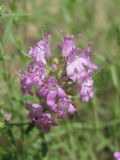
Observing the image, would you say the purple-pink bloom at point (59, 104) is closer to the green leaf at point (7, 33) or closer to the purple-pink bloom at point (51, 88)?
the purple-pink bloom at point (51, 88)

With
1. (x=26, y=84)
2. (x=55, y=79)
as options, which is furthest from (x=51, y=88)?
(x=26, y=84)

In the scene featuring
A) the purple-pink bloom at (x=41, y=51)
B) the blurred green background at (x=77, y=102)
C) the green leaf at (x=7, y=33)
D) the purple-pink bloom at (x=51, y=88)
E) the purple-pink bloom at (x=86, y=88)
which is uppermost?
the green leaf at (x=7, y=33)

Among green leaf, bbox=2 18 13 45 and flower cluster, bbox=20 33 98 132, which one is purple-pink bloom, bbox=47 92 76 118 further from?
green leaf, bbox=2 18 13 45

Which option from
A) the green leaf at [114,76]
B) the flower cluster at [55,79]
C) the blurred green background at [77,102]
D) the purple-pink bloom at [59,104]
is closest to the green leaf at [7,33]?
the blurred green background at [77,102]

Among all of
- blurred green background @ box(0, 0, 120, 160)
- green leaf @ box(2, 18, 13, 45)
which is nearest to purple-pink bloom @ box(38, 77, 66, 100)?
blurred green background @ box(0, 0, 120, 160)

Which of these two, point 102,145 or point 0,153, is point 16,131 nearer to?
point 0,153

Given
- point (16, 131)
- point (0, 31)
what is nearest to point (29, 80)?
point (16, 131)

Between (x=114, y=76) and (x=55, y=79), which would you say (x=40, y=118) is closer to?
(x=55, y=79)
